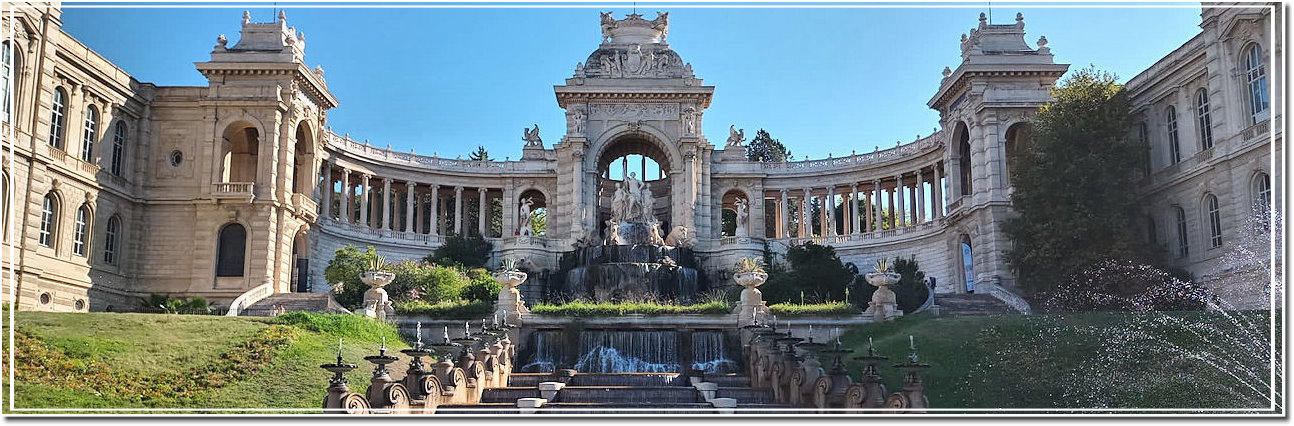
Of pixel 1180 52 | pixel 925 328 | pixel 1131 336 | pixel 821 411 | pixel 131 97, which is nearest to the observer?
pixel 821 411

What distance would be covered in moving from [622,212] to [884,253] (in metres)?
16.0

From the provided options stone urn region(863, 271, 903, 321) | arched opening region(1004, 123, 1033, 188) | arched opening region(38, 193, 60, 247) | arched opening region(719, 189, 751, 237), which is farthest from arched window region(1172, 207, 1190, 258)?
arched opening region(38, 193, 60, 247)

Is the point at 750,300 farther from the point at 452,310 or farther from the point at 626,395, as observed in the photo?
the point at 626,395

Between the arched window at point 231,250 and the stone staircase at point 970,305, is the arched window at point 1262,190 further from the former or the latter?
the arched window at point 231,250

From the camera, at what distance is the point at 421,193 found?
6656 cm

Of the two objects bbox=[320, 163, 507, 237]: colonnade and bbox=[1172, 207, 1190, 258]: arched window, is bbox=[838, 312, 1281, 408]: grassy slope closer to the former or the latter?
bbox=[1172, 207, 1190, 258]: arched window

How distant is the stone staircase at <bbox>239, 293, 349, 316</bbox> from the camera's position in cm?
3791

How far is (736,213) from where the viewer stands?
2827 inches

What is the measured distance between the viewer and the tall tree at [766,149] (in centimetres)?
8950

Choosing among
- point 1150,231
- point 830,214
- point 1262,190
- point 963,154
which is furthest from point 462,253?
point 1262,190

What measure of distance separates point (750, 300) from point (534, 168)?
33768 millimetres

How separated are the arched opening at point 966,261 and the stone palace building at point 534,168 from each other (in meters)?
0.16

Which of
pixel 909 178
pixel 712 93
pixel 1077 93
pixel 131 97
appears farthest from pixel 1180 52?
pixel 131 97

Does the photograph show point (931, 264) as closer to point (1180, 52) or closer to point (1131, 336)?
point (1180, 52)
